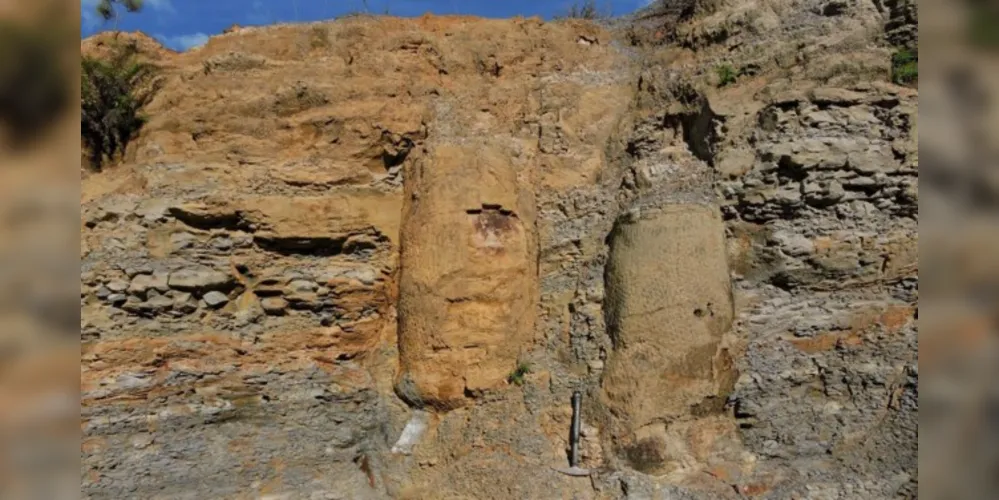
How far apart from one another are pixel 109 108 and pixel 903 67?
854 cm

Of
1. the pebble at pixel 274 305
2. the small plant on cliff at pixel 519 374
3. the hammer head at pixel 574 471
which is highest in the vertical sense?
the pebble at pixel 274 305

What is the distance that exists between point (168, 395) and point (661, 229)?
507cm

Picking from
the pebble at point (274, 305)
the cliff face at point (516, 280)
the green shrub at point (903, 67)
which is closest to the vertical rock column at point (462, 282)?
the cliff face at point (516, 280)

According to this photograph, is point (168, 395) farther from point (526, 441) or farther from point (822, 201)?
point (822, 201)

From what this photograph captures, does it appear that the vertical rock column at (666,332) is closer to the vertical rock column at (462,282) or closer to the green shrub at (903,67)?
the vertical rock column at (462,282)

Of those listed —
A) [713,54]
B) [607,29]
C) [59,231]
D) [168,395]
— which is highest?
[607,29]

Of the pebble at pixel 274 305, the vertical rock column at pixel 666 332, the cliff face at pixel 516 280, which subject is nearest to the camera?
the cliff face at pixel 516 280

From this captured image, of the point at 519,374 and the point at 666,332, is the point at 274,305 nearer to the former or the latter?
the point at 519,374

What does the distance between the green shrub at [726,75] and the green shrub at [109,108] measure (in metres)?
6.67

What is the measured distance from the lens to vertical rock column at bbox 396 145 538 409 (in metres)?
7.00

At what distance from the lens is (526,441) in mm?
6617

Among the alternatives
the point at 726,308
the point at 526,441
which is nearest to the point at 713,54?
the point at 726,308

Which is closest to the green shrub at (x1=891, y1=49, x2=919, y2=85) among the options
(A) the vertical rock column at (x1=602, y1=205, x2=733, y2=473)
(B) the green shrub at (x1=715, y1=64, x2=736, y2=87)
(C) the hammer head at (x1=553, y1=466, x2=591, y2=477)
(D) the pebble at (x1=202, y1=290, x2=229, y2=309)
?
(B) the green shrub at (x1=715, y1=64, x2=736, y2=87)

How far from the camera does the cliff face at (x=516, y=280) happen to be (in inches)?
240
